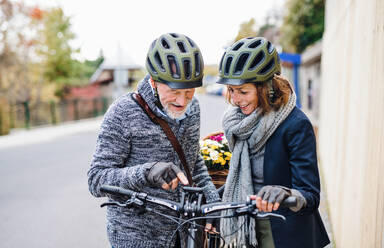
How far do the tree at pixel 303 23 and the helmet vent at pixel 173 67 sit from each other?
2494cm

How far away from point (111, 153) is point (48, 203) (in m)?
5.39

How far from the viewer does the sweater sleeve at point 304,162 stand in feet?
6.64

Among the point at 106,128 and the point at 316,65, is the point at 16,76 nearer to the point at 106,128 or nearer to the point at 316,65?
the point at 316,65

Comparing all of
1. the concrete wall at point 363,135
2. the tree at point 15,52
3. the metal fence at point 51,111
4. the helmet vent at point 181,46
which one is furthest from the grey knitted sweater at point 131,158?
the tree at point 15,52

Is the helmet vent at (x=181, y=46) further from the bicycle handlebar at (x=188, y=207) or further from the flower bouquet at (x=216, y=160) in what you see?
the flower bouquet at (x=216, y=160)

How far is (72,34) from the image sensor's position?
31312 millimetres

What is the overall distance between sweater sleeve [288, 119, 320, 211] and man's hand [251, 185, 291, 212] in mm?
315

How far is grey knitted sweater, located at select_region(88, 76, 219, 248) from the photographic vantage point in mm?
2051

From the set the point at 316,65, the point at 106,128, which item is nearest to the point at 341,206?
the point at 106,128

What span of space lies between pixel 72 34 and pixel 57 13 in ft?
6.51

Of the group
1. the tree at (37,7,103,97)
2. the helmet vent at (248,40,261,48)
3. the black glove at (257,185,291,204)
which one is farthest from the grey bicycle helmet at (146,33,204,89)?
the tree at (37,7,103,97)

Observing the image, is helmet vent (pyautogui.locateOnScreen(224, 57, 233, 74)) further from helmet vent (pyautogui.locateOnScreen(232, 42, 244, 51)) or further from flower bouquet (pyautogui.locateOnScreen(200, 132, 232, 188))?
flower bouquet (pyautogui.locateOnScreen(200, 132, 232, 188))

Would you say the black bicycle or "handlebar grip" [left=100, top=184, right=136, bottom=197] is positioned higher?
"handlebar grip" [left=100, top=184, right=136, bottom=197]

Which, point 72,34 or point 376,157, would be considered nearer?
point 376,157
